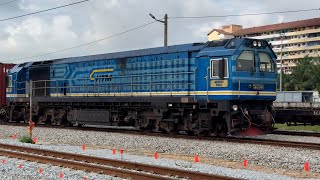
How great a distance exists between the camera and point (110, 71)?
22.2 meters

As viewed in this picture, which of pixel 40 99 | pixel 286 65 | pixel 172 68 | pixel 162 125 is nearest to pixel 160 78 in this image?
pixel 172 68

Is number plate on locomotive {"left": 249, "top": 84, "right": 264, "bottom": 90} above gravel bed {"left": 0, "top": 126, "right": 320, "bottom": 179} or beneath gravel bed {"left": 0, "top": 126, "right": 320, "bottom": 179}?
above

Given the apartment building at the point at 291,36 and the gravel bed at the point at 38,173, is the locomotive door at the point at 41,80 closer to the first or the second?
the gravel bed at the point at 38,173

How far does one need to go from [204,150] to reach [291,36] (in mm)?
118545

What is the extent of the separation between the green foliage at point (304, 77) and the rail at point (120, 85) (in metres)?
72.5

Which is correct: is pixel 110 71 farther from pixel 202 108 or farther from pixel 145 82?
pixel 202 108

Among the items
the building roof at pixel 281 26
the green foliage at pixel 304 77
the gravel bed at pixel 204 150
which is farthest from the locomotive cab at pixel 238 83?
the building roof at pixel 281 26

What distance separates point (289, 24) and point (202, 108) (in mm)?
115964

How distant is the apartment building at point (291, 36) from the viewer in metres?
118

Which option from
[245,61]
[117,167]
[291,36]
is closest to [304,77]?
[291,36]

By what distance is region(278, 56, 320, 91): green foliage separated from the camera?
88.9 m

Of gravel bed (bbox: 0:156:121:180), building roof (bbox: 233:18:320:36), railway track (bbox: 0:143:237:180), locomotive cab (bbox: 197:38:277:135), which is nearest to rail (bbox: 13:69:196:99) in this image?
locomotive cab (bbox: 197:38:277:135)

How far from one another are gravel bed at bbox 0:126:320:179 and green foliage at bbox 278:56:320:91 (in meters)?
77.5

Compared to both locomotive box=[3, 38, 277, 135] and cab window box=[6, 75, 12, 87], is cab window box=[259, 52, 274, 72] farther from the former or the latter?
cab window box=[6, 75, 12, 87]
